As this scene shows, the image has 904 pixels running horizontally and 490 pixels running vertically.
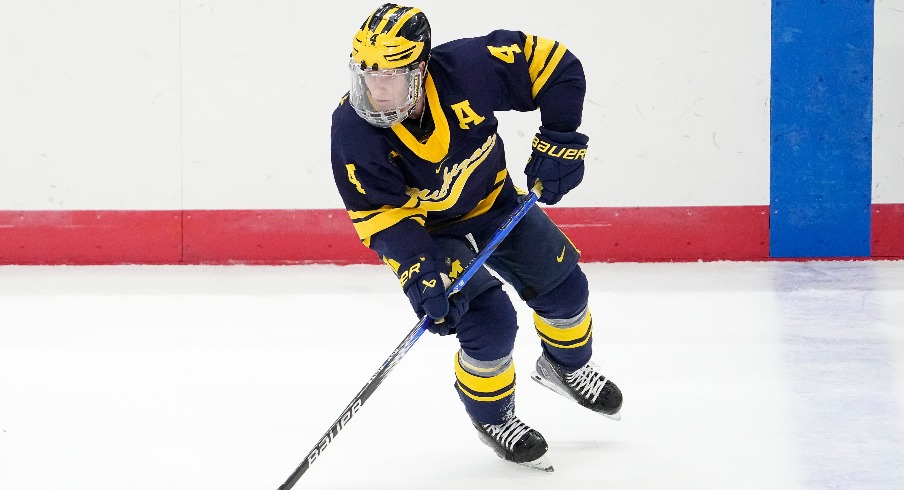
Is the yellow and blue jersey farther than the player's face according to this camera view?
Yes

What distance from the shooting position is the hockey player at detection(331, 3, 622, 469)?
7.23 ft

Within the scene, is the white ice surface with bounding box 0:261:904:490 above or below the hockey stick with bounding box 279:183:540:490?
below

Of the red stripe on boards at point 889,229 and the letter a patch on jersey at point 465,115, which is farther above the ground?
the letter a patch on jersey at point 465,115

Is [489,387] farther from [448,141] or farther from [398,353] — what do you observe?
[448,141]

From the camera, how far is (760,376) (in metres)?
3.03

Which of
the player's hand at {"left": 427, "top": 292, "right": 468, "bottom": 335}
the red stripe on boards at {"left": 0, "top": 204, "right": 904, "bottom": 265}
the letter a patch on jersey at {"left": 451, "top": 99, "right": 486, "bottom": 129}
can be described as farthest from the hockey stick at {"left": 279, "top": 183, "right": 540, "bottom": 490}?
the red stripe on boards at {"left": 0, "top": 204, "right": 904, "bottom": 265}

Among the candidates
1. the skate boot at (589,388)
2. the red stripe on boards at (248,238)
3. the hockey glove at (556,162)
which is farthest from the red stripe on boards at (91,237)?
the hockey glove at (556,162)

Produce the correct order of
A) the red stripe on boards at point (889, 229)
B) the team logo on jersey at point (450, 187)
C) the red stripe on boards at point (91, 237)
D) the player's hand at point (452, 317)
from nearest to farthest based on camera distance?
the player's hand at point (452, 317) → the team logo on jersey at point (450, 187) → the red stripe on boards at point (889, 229) → the red stripe on boards at point (91, 237)

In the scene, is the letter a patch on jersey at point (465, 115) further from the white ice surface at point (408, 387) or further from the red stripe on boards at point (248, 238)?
the red stripe on boards at point (248, 238)

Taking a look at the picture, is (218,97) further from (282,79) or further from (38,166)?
(38,166)

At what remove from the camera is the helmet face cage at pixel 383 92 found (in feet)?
7.07

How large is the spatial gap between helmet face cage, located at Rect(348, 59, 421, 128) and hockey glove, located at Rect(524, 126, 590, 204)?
1.27ft

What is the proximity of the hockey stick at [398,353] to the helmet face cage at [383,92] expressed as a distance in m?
0.38

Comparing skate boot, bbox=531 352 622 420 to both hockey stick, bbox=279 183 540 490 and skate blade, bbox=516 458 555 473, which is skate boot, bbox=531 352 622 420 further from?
hockey stick, bbox=279 183 540 490
